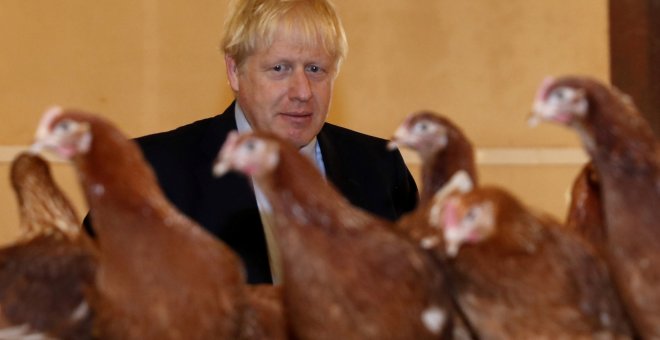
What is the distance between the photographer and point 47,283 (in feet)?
3.83

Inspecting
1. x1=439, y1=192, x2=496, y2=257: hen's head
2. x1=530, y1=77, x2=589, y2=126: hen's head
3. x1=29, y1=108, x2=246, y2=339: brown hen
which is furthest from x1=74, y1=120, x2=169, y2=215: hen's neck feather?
x1=530, y1=77, x2=589, y2=126: hen's head

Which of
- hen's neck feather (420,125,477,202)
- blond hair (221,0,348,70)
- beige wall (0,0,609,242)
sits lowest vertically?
beige wall (0,0,609,242)

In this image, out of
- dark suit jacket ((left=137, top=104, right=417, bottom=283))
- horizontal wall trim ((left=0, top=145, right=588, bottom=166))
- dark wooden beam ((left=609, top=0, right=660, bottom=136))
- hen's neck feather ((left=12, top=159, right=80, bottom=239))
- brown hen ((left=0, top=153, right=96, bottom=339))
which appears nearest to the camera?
brown hen ((left=0, top=153, right=96, bottom=339))

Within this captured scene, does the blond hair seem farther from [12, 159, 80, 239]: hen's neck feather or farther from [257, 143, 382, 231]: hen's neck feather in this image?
[257, 143, 382, 231]: hen's neck feather

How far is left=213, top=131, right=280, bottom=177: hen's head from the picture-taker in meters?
1.01

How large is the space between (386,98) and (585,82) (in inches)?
88.0

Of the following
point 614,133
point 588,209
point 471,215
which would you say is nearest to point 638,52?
point 588,209

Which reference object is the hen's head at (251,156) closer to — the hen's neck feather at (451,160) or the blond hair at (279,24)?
the hen's neck feather at (451,160)

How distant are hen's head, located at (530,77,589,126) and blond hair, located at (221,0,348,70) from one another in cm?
91

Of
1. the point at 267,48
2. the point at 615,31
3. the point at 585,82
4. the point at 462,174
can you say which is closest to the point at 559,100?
the point at 585,82

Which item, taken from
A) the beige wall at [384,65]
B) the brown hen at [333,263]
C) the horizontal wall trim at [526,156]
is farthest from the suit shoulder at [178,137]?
the horizontal wall trim at [526,156]

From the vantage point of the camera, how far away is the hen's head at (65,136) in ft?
3.40

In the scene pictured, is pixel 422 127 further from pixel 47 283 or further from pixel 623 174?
pixel 47 283

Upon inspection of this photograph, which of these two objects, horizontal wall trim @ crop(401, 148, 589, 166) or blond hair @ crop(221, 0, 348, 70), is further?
horizontal wall trim @ crop(401, 148, 589, 166)
